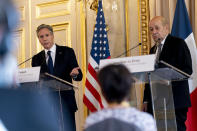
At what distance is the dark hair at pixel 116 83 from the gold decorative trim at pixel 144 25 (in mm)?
4639

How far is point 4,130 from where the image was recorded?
2.63 ft

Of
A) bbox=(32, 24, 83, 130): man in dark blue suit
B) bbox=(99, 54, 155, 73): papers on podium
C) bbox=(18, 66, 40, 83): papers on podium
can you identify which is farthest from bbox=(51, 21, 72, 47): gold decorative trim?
bbox=(99, 54, 155, 73): papers on podium

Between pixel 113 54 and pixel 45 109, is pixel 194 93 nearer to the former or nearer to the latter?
pixel 113 54

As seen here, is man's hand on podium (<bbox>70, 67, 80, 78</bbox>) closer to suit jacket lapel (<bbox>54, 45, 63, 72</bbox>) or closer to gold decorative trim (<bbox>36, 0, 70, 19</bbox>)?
suit jacket lapel (<bbox>54, 45, 63, 72</bbox>)

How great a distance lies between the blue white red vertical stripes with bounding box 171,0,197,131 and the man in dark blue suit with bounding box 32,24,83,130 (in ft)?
4.89

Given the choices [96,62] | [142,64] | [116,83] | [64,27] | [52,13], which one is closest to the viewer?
[116,83]

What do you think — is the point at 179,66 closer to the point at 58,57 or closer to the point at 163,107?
the point at 163,107

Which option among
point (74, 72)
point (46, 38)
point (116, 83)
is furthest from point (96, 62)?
point (116, 83)

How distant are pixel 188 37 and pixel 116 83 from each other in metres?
4.19

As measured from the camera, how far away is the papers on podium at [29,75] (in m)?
4.31

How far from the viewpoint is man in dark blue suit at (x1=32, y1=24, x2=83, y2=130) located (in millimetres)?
4930

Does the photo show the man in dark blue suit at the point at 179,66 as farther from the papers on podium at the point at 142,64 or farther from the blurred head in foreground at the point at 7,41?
the blurred head in foreground at the point at 7,41

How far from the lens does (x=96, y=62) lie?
6.07 m

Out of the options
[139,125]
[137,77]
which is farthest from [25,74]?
[139,125]
